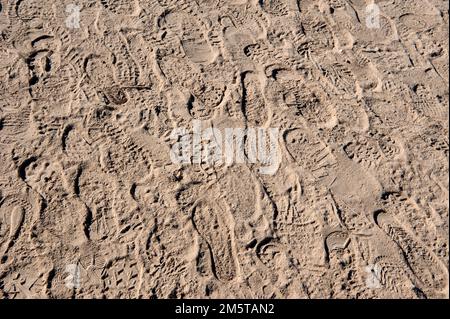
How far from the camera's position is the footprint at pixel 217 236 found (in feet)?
6.41

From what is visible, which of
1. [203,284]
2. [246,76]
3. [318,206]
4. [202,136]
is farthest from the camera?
[246,76]

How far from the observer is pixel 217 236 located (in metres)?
2.01

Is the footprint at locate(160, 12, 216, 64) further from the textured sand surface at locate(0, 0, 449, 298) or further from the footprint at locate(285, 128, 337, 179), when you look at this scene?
the footprint at locate(285, 128, 337, 179)

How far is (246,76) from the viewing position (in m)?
2.36

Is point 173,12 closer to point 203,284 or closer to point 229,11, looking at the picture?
point 229,11

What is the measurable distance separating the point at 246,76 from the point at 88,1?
2.69 ft

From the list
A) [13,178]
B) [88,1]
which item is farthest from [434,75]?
[13,178]

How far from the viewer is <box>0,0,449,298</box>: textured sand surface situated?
196 cm
